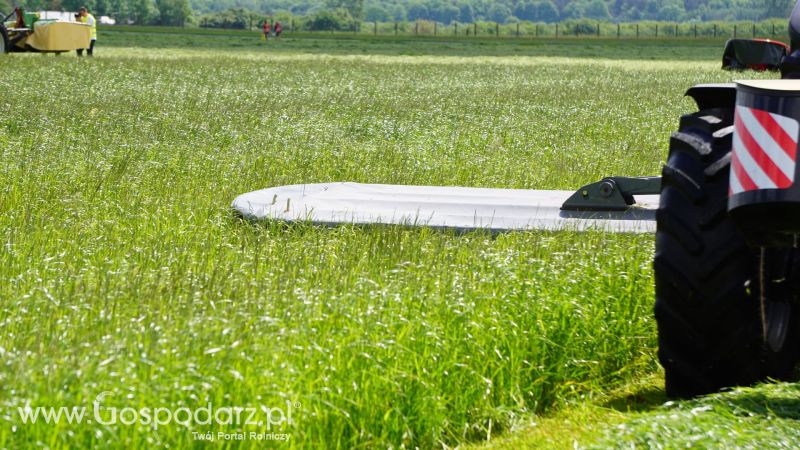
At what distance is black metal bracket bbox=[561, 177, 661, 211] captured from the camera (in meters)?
7.03

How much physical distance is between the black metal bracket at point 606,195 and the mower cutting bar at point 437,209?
1.6 inches

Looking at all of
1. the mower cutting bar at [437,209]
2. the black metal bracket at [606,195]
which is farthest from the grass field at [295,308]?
the black metal bracket at [606,195]

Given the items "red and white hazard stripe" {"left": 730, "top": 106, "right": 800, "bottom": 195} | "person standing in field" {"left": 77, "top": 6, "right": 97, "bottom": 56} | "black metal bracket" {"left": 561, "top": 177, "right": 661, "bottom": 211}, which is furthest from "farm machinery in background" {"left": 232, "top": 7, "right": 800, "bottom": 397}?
"person standing in field" {"left": 77, "top": 6, "right": 97, "bottom": 56}

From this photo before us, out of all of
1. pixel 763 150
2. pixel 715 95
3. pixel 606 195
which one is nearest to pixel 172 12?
pixel 606 195

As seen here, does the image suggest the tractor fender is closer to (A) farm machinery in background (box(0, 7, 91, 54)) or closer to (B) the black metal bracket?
(B) the black metal bracket

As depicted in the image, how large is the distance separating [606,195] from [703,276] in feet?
8.93

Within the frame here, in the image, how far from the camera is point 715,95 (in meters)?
4.88

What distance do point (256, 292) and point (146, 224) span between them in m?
2.52

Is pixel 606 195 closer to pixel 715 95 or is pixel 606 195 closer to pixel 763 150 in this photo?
pixel 715 95

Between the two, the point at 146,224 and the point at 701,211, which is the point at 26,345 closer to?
the point at 701,211

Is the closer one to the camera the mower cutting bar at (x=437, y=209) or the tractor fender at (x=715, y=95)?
the tractor fender at (x=715, y=95)

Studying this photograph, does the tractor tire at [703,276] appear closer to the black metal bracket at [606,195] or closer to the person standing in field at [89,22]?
the black metal bracket at [606,195]

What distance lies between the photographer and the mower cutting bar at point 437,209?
6.85m

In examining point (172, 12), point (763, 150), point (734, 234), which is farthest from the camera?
point (172, 12)
